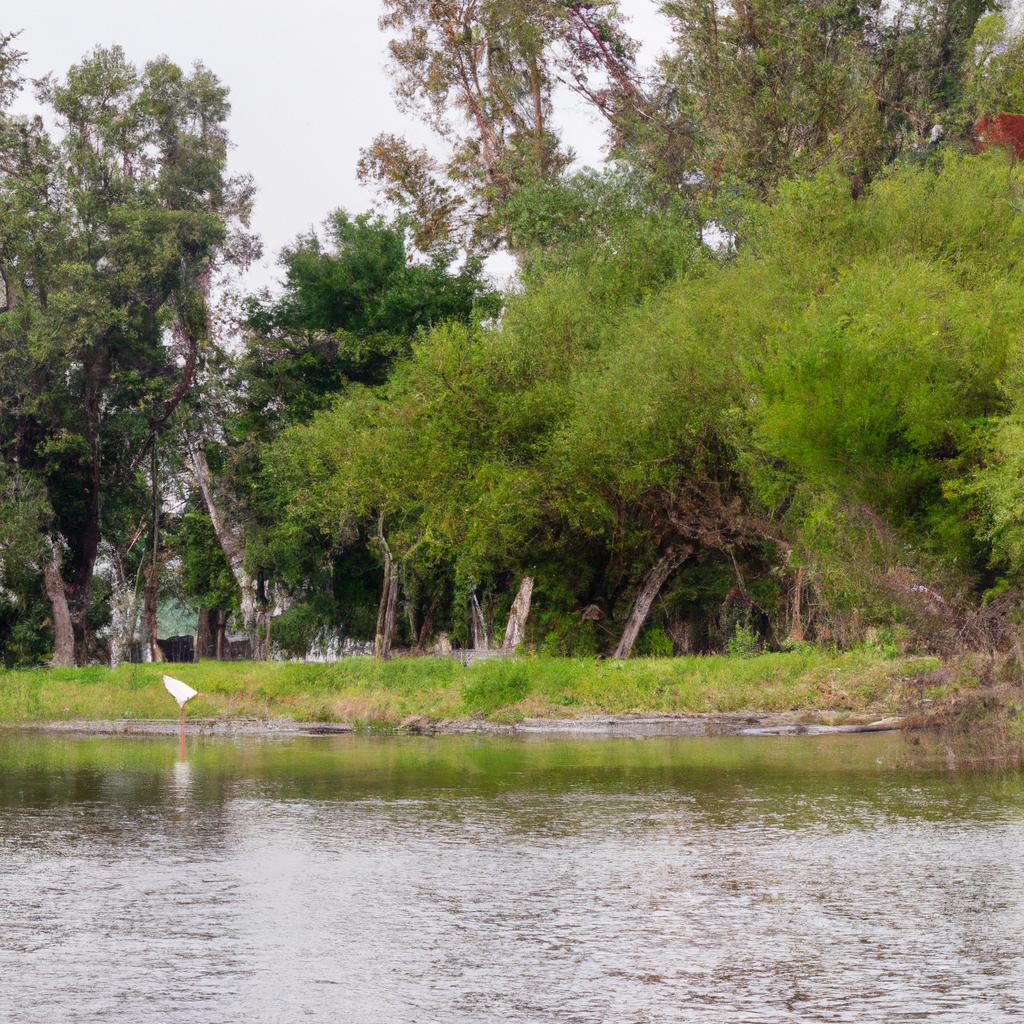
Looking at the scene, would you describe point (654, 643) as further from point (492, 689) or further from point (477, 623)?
point (492, 689)

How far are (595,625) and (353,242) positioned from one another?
19.5m

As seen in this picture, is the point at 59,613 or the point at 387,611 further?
the point at 59,613

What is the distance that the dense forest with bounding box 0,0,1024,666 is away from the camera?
27.0 metres

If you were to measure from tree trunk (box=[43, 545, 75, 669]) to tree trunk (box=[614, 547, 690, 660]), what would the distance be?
20612 millimetres

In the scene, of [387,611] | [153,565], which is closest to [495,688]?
[387,611]

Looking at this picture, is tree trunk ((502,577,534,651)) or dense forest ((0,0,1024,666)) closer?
dense forest ((0,0,1024,666))

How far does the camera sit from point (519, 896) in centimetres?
1204

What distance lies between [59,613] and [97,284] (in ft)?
37.1

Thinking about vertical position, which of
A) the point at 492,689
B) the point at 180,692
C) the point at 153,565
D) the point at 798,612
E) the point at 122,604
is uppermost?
the point at 153,565

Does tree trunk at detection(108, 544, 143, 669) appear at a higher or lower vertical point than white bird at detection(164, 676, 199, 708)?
higher

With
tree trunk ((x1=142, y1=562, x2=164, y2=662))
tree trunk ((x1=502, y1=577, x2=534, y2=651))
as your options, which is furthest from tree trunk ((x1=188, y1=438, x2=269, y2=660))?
tree trunk ((x1=502, y1=577, x2=534, y2=651))

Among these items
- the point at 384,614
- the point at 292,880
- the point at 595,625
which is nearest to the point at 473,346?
the point at 595,625

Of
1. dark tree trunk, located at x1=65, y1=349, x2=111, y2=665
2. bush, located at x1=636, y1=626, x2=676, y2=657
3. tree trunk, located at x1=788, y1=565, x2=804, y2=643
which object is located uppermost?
dark tree trunk, located at x1=65, y1=349, x2=111, y2=665

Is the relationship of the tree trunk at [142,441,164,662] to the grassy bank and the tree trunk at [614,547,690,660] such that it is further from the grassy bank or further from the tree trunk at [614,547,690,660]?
the tree trunk at [614,547,690,660]
